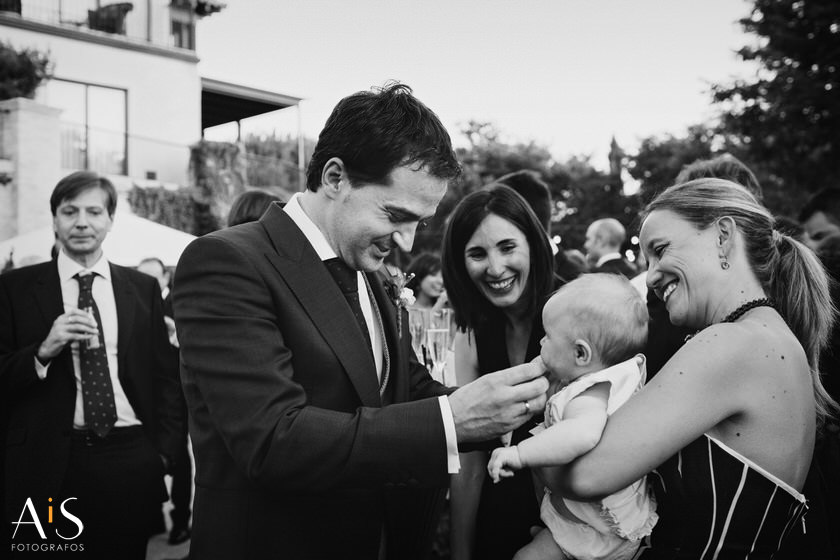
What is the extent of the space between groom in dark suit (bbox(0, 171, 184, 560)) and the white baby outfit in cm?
252

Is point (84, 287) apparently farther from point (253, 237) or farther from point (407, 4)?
point (407, 4)

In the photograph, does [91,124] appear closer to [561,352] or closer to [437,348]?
[437,348]

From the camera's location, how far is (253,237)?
2.44 metres

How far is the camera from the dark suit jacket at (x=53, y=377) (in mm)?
3984

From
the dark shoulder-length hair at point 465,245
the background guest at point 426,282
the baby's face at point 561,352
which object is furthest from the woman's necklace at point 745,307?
the background guest at point 426,282

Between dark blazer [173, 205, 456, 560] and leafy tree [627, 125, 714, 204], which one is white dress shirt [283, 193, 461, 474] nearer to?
dark blazer [173, 205, 456, 560]

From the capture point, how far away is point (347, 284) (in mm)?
2602

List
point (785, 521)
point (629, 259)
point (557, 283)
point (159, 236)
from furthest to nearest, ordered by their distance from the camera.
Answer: point (159, 236)
point (629, 259)
point (557, 283)
point (785, 521)

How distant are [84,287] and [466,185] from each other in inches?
1122

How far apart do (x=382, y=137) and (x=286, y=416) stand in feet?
3.07

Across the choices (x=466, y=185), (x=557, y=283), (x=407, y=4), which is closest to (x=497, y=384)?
(x=557, y=283)

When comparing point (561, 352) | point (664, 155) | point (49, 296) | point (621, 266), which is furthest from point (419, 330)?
point (664, 155)

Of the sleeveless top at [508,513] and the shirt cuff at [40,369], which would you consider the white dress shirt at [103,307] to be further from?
the sleeveless top at [508,513]

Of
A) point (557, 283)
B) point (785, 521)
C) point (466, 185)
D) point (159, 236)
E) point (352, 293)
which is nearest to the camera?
point (785, 521)
